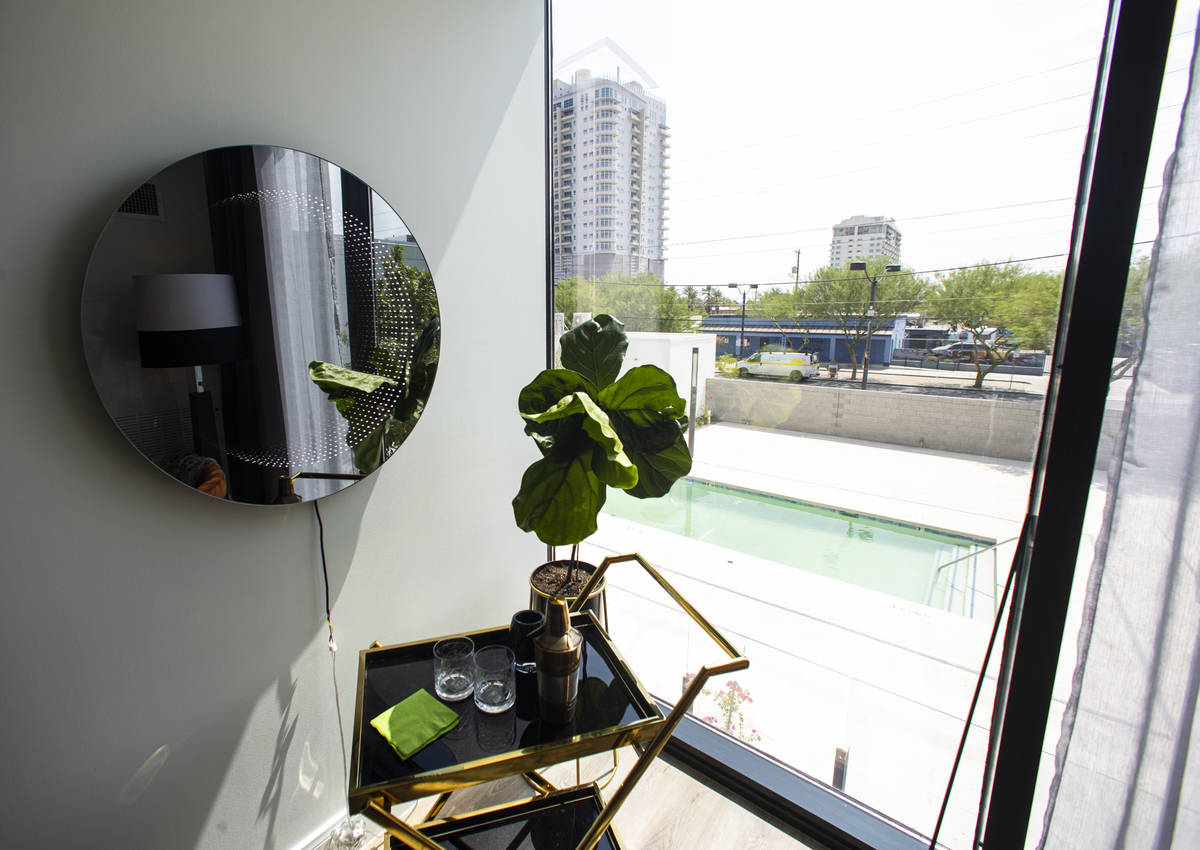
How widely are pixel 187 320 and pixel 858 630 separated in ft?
5.98

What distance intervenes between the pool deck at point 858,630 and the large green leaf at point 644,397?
0.65 m

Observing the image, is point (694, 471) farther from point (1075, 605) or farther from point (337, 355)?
point (337, 355)

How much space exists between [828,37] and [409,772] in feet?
6.26

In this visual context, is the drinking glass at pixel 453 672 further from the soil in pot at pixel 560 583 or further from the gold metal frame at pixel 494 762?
the soil in pot at pixel 560 583

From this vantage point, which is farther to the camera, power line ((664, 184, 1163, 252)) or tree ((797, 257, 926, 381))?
tree ((797, 257, 926, 381))

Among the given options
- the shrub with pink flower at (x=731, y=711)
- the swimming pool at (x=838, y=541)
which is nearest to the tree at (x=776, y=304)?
the swimming pool at (x=838, y=541)

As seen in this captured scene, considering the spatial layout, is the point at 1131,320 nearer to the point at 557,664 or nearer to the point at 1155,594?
the point at 1155,594

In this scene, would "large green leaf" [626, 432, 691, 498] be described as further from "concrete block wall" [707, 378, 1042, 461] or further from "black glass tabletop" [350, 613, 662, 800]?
"concrete block wall" [707, 378, 1042, 461]

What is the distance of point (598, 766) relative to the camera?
184 cm

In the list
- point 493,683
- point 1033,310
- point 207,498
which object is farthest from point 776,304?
point 207,498

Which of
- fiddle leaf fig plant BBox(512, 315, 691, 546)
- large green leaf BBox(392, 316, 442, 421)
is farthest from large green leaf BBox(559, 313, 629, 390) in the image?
large green leaf BBox(392, 316, 442, 421)

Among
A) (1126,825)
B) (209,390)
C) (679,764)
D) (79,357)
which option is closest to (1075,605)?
(1126,825)

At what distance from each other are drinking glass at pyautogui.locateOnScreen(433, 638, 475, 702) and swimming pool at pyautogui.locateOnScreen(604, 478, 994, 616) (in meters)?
0.97

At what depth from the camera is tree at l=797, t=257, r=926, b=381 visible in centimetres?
135
